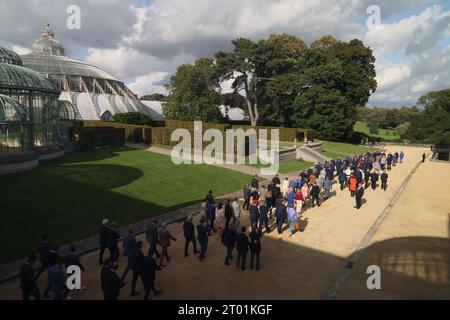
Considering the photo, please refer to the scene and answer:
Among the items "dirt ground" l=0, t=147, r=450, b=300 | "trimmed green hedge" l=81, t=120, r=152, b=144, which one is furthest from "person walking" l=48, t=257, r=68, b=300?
"trimmed green hedge" l=81, t=120, r=152, b=144

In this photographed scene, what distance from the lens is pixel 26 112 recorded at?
78.2 feet

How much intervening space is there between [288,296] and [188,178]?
Result: 1576 centimetres

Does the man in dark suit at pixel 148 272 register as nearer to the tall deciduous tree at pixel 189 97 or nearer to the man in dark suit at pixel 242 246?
the man in dark suit at pixel 242 246

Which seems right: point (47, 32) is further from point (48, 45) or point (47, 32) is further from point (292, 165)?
point (292, 165)

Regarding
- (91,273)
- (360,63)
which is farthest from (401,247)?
(360,63)

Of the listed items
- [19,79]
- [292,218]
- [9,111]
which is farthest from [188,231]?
[19,79]

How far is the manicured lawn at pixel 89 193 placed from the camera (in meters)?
13.8

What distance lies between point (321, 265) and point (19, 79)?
2420cm

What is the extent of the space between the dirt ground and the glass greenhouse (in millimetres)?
12897

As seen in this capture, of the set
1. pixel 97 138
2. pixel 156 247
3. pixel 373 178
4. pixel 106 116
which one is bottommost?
pixel 156 247

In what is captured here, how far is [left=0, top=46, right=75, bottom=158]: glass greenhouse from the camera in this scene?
20.7 m

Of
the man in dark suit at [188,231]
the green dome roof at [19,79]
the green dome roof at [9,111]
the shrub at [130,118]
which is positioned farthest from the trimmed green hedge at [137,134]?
the man in dark suit at [188,231]

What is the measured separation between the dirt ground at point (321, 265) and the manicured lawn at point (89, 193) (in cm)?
279
